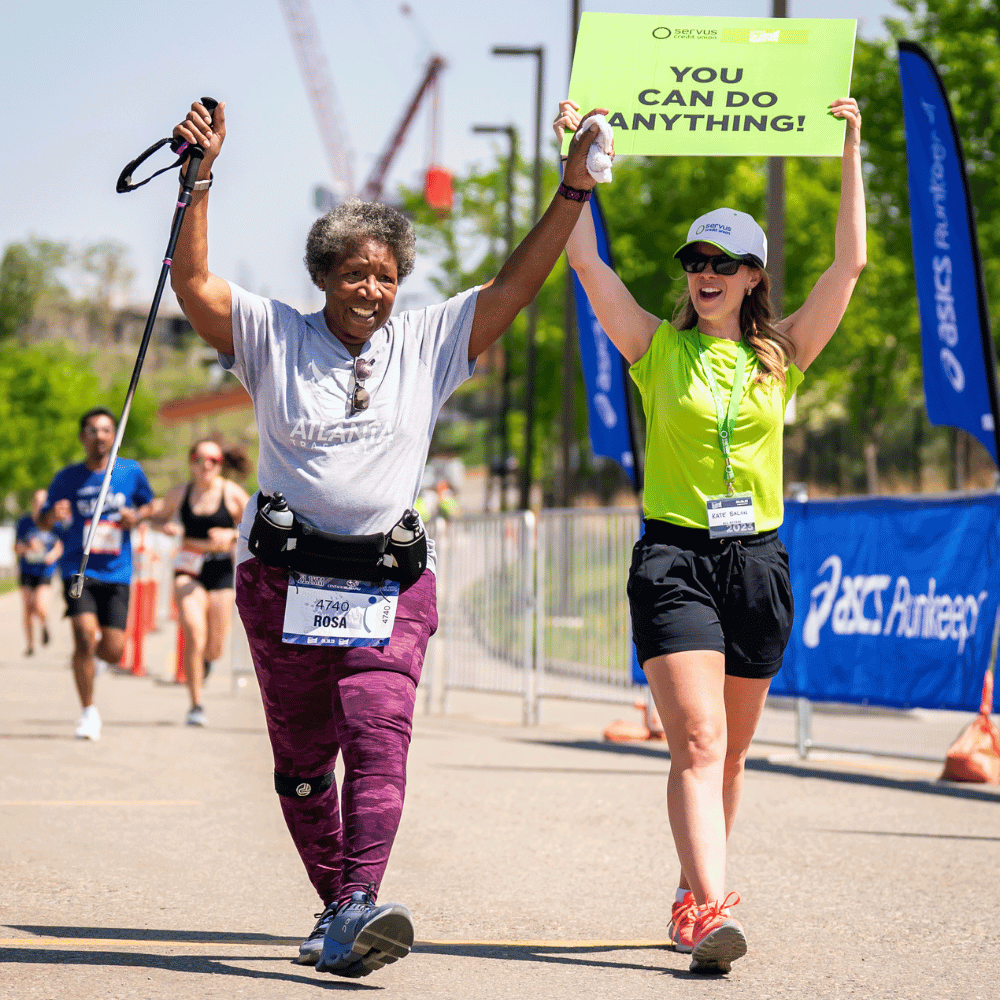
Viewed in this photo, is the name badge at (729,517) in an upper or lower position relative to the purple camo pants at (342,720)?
upper

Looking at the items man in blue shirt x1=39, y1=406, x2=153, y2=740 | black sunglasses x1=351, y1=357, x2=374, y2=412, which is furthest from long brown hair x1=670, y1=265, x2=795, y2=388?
man in blue shirt x1=39, y1=406, x2=153, y2=740

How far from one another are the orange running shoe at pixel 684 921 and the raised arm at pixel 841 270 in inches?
60.9

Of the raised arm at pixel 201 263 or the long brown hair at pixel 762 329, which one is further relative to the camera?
the long brown hair at pixel 762 329

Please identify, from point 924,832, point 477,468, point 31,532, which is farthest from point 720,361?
point 477,468

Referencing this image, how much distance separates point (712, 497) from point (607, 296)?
2.17 ft

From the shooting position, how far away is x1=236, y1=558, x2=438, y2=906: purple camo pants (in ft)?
12.8

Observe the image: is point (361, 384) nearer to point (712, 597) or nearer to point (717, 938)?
point (712, 597)

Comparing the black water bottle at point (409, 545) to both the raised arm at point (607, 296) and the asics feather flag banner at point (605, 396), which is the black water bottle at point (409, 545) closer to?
the raised arm at point (607, 296)

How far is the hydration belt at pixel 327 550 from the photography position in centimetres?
406

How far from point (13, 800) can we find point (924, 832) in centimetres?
403

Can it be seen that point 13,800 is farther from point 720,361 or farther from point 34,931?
point 720,361

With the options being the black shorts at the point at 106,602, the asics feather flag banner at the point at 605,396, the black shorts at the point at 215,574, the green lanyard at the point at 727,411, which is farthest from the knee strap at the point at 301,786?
the asics feather flag banner at the point at 605,396

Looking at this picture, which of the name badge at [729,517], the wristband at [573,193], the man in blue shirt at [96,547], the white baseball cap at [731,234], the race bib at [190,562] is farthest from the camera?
the race bib at [190,562]

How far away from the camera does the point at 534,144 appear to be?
3622cm
